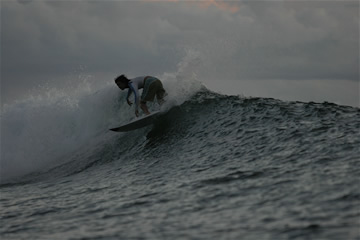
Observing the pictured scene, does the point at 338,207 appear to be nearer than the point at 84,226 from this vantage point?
Yes

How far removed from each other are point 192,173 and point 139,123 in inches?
203

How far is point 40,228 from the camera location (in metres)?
6.10

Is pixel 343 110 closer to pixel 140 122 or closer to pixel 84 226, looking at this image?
pixel 140 122

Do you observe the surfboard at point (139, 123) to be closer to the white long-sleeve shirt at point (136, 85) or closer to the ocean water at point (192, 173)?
the ocean water at point (192, 173)

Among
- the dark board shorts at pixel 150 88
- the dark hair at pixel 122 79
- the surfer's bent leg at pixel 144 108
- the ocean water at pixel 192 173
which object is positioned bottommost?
the ocean water at pixel 192 173

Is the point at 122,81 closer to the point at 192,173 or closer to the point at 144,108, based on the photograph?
the point at 144,108

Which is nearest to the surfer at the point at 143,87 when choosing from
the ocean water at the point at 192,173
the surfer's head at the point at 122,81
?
the surfer's head at the point at 122,81

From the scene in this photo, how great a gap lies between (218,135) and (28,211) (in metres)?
5.31

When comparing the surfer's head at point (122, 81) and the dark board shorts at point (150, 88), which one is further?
the dark board shorts at point (150, 88)

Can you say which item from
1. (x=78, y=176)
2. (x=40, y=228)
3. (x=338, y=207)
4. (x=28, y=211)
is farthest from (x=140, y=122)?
(x=338, y=207)

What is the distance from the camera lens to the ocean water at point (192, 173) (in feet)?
16.6

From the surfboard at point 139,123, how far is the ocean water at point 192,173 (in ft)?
0.96

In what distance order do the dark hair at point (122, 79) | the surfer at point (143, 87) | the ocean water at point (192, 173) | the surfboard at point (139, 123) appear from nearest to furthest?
the ocean water at point (192, 173) → the dark hair at point (122, 79) → the surfer at point (143, 87) → the surfboard at point (139, 123)

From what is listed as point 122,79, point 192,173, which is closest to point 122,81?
point 122,79
